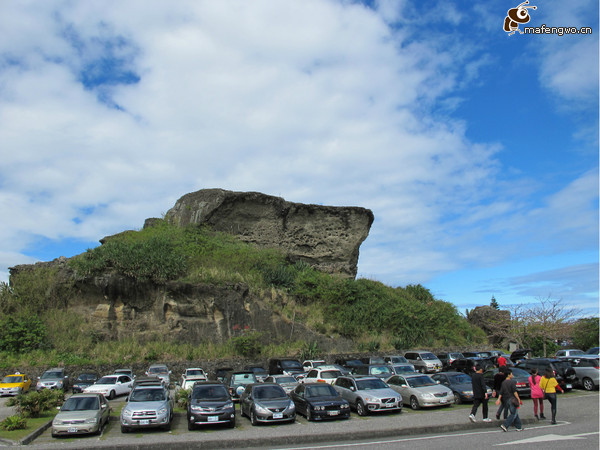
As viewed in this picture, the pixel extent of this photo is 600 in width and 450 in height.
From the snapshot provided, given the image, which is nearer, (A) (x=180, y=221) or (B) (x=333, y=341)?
(B) (x=333, y=341)

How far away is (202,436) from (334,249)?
116 feet

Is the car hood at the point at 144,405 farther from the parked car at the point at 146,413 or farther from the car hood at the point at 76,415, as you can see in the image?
the car hood at the point at 76,415

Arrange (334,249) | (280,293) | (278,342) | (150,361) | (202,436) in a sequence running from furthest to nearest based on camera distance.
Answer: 1. (334,249)
2. (280,293)
3. (278,342)
4. (150,361)
5. (202,436)

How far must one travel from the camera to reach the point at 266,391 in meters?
16.3

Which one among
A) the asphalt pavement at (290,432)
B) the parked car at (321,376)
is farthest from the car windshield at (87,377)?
the parked car at (321,376)

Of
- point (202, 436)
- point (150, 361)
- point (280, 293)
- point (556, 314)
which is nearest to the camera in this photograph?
point (202, 436)

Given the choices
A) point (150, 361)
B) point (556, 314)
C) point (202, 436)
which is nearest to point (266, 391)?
point (202, 436)

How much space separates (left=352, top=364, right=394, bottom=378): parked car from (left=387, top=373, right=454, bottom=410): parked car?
3.91 meters

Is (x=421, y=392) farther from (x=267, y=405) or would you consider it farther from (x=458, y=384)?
(x=267, y=405)

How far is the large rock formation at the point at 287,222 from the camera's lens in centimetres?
→ 4456

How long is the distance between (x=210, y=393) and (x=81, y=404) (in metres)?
4.09

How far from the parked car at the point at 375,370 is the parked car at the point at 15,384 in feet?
57.8

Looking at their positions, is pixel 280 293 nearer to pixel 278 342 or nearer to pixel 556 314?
pixel 278 342

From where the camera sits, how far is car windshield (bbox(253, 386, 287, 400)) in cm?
1609
